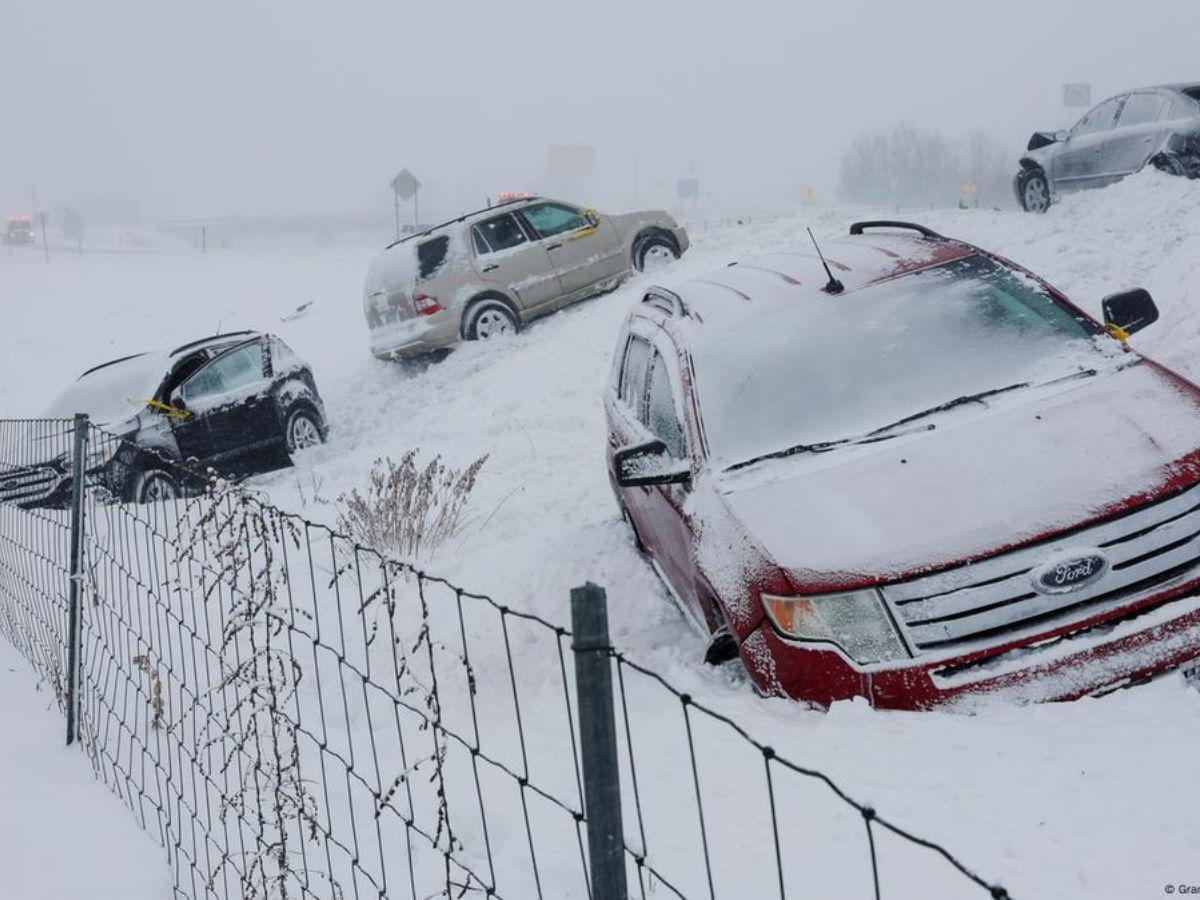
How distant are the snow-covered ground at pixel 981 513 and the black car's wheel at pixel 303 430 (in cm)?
26

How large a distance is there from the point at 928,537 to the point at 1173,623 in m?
0.82

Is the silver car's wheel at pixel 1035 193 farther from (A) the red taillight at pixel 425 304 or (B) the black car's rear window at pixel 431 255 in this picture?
(A) the red taillight at pixel 425 304

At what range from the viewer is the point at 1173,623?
3.44 metres

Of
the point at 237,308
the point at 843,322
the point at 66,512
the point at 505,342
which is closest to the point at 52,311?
the point at 237,308

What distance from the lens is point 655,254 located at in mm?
16938

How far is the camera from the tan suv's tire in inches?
579

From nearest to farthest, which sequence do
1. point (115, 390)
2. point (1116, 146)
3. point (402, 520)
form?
1. point (402, 520)
2. point (115, 390)
3. point (1116, 146)

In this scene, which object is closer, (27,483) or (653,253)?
(27,483)

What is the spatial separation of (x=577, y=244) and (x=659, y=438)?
435 inches

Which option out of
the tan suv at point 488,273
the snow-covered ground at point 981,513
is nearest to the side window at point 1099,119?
the snow-covered ground at point 981,513

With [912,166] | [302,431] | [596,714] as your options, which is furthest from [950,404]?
[912,166]

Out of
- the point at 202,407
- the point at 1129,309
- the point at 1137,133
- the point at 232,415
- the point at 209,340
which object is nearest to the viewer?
the point at 1129,309

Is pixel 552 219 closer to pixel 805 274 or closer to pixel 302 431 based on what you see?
pixel 302 431

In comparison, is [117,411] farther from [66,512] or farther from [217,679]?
[217,679]
